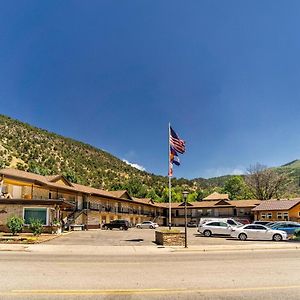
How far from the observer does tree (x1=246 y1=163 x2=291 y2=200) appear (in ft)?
285

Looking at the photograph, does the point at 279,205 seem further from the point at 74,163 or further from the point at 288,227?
the point at 74,163

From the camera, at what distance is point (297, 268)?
48.2ft

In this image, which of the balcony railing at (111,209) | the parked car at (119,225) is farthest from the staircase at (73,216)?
the parked car at (119,225)

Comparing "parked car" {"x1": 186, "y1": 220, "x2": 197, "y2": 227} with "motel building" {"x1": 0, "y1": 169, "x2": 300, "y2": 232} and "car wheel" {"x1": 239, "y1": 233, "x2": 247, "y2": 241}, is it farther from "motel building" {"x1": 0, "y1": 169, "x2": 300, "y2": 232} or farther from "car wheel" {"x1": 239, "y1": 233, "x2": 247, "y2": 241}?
"car wheel" {"x1": 239, "y1": 233, "x2": 247, "y2": 241}

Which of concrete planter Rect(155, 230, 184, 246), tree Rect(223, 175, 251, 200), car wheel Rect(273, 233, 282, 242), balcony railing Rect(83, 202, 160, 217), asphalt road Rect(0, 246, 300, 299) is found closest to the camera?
asphalt road Rect(0, 246, 300, 299)

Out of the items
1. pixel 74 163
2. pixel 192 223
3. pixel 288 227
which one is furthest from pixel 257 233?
pixel 74 163

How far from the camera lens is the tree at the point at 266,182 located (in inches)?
3425

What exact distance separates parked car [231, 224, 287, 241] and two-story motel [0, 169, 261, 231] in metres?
18.6

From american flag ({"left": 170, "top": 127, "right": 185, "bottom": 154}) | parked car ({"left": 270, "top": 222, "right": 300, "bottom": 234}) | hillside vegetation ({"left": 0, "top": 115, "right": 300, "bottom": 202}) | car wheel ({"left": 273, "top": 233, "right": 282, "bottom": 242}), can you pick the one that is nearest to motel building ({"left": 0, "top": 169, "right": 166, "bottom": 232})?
american flag ({"left": 170, "top": 127, "right": 185, "bottom": 154})

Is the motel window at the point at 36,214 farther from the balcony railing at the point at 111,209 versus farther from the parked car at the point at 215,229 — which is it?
the balcony railing at the point at 111,209

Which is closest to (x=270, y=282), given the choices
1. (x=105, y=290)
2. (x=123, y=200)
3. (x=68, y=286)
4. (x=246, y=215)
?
(x=105, y=290)

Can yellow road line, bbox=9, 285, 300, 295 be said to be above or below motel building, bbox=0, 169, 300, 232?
below

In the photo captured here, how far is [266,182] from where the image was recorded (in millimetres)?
88500

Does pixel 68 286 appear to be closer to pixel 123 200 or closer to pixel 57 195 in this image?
pixel 57 195
